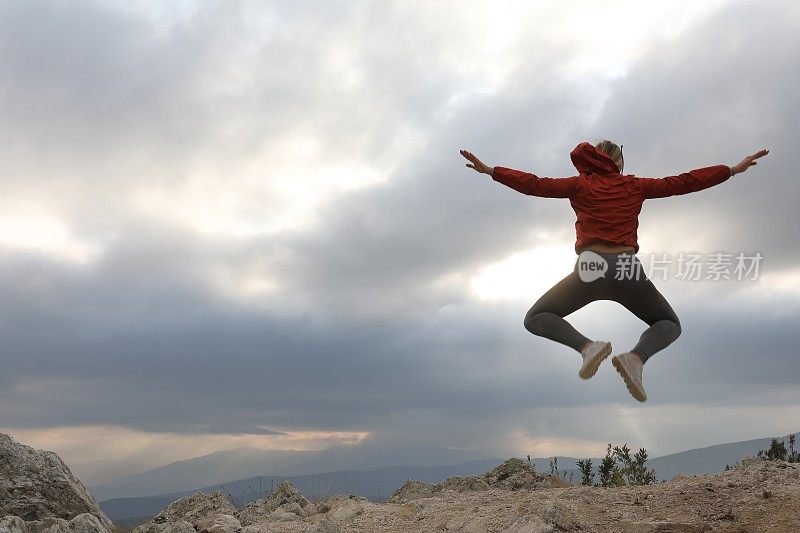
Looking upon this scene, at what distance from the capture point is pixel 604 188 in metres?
7.70

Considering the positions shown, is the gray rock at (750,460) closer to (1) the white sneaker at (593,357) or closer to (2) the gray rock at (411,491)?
(2) the gray rock at (411,491)

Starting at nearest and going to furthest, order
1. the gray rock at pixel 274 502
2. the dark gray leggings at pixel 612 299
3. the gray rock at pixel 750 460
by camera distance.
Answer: the dark gray leggings at pixel 612 299, the gray rock at pixel 274 502, the gray rock at pixel 750 460

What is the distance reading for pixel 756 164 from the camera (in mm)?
8078

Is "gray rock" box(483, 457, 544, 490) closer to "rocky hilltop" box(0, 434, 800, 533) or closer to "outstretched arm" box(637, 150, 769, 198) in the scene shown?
"rocky hilltop" box(0, 434, 800, 533)

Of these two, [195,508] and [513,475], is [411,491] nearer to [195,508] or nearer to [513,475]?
[513,475]

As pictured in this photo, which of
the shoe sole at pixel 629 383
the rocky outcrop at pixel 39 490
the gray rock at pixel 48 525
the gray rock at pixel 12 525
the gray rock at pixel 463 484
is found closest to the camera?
the shoe sole at pixel 629 383

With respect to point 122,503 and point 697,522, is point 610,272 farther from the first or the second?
point 122,503

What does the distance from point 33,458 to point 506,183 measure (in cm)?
713

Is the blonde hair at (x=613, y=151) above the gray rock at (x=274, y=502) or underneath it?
above

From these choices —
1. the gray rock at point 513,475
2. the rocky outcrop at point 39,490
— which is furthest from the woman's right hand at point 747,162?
the rocky outcrop at point 39,490

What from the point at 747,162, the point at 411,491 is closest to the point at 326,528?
the point at 411,491

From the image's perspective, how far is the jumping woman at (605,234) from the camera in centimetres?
743

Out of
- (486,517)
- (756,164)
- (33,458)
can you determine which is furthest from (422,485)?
(756,164)

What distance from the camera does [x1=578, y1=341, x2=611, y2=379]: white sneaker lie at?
7.02 m
